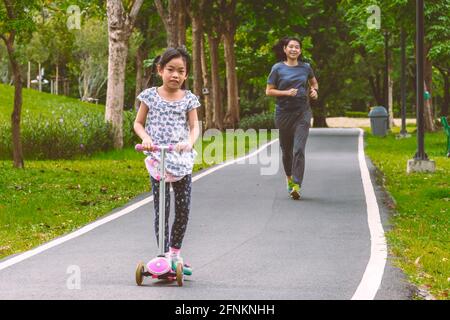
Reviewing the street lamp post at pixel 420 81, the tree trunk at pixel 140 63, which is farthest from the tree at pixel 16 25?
the tree trunk at pixel 140 63

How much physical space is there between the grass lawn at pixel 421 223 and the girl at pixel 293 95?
145cm

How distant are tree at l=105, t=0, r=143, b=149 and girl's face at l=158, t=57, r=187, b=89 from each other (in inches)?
712

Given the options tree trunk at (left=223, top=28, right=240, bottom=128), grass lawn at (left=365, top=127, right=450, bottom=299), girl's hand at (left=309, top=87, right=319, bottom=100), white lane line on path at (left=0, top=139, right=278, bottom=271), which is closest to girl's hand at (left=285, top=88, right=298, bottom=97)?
girl's hand at (left=309, top=87, right=319, bottom=100)

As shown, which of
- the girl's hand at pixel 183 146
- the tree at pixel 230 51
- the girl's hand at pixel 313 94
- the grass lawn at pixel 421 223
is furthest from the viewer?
the tree at pixel 230 51

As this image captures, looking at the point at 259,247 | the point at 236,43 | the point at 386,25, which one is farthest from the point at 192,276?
the point at 236,43

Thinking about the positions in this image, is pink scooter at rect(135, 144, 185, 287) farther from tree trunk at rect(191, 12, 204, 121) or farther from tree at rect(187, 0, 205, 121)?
tree at rect(187, 0, 205, 121)

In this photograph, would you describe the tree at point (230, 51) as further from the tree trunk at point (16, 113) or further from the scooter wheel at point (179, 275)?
the scooter wheel at point (179, 275)

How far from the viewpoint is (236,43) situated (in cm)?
5825

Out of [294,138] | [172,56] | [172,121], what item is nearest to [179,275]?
[172,121]

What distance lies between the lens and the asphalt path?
7645mm

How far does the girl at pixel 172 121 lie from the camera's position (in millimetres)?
7965

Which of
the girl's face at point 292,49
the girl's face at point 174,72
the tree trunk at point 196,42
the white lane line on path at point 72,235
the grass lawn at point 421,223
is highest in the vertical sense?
the tree trunk at point 196,42

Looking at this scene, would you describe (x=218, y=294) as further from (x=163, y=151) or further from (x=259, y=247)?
(x=259, y=247)

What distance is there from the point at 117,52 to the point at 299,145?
12.9 m
